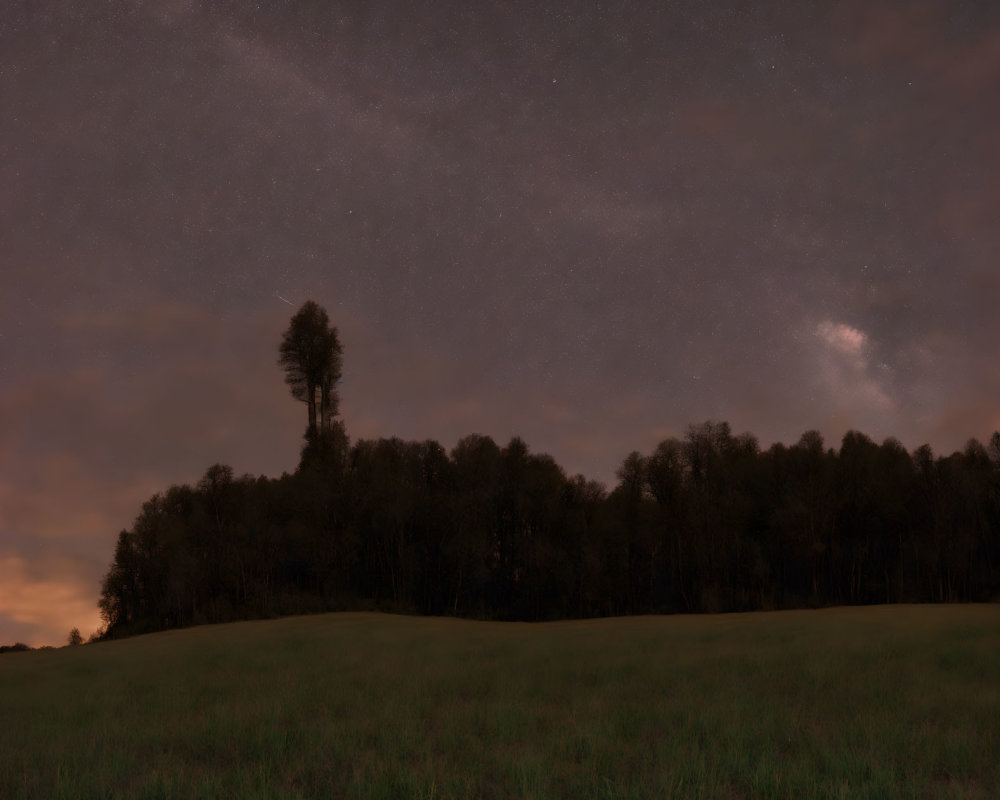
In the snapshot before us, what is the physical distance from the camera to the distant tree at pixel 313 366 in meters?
71.9

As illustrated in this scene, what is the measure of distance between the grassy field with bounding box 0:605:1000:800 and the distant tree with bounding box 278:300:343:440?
4555 centimetres

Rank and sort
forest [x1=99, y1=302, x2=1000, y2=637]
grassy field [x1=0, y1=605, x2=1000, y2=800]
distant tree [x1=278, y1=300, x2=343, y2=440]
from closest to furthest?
grassy field [x1=0, y1=605, x2=1000, y2=800], forest [x1=99, y1=302, x2=1000, y2=637], distant tree [x1=278, y1=300, x2=343, y2=440]

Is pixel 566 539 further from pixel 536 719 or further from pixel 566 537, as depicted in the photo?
pixel 536 719

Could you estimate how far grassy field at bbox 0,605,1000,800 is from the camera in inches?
369


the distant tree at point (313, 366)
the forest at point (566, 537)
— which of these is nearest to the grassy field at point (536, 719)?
the forest at point (566, 537)

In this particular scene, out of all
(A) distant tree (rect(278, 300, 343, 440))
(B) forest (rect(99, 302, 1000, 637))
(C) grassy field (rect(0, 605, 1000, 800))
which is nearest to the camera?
(C) grassy field (rect(0, 605, 1000, 800))

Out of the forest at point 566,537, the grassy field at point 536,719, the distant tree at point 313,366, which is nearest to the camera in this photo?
the grassy field at point 536,719

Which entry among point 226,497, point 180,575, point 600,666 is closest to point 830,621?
point 600,666

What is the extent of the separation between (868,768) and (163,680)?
1888cm

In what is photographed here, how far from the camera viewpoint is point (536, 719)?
1374 cm

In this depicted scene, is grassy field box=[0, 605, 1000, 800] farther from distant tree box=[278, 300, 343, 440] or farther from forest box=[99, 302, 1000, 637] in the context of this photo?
distant tree box=[278, 300, 343, 440]

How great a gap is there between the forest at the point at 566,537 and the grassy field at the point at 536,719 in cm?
3390

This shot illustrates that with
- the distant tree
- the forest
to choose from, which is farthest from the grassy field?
the distant tree

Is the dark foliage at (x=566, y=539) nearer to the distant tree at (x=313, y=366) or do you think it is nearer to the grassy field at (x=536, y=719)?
the distant tree at (x=313, y=366)
